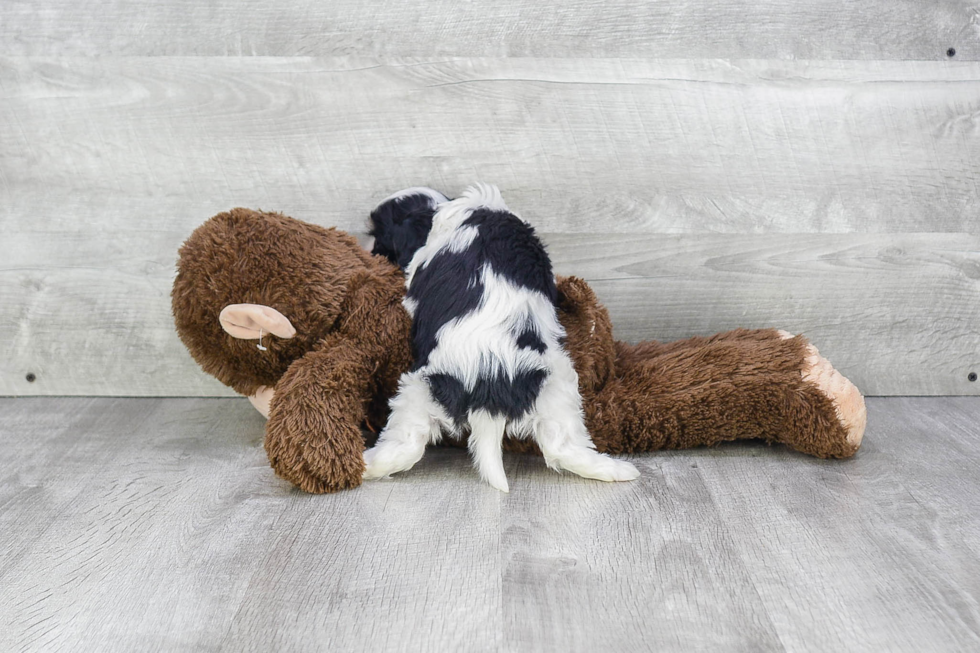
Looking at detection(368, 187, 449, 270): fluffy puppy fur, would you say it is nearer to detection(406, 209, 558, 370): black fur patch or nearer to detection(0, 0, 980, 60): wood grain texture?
detection(406, 209, 558, 370): black fur patch

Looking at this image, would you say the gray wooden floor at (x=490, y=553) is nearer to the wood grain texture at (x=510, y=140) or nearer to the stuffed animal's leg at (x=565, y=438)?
the stuffed animal's leg at (x=565, y=438)

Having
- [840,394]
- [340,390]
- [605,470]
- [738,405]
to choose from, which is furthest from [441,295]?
[840,394]

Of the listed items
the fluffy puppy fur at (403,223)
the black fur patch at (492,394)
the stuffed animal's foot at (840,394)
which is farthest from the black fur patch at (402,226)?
the stuffed animal's foot at (840,394)

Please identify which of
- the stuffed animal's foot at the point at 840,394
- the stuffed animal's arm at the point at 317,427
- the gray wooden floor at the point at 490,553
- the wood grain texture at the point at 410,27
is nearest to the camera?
the gray wooden floor at the point at 490,553

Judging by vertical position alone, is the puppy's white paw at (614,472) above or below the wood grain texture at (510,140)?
below

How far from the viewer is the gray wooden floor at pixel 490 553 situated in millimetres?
736

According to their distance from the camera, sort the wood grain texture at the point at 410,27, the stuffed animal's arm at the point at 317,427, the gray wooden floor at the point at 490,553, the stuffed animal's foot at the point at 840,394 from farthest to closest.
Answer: the wood grain texture at the point at 410,27
the stuffed animal's foot at the point at 840,394
the stuffed animal's arm at the point at 317,427
the gray wooden floor at the point at 490,553

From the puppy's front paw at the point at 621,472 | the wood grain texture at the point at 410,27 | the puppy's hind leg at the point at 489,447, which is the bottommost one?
the puppy's front paw at the point at 621,472

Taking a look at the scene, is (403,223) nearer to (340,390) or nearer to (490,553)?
(340,390)

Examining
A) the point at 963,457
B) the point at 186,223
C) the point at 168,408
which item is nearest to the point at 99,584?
the point at 168,408

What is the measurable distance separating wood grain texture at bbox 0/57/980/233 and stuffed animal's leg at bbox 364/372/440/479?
0.39 meters

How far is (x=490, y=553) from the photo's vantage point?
2.83 ft

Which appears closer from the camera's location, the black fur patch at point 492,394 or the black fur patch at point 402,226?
the black fur patch at point 492,394

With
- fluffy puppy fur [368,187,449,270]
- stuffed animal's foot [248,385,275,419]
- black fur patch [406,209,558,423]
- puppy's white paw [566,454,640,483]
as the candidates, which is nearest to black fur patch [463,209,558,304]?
black fur patch [406,209,558,423]
